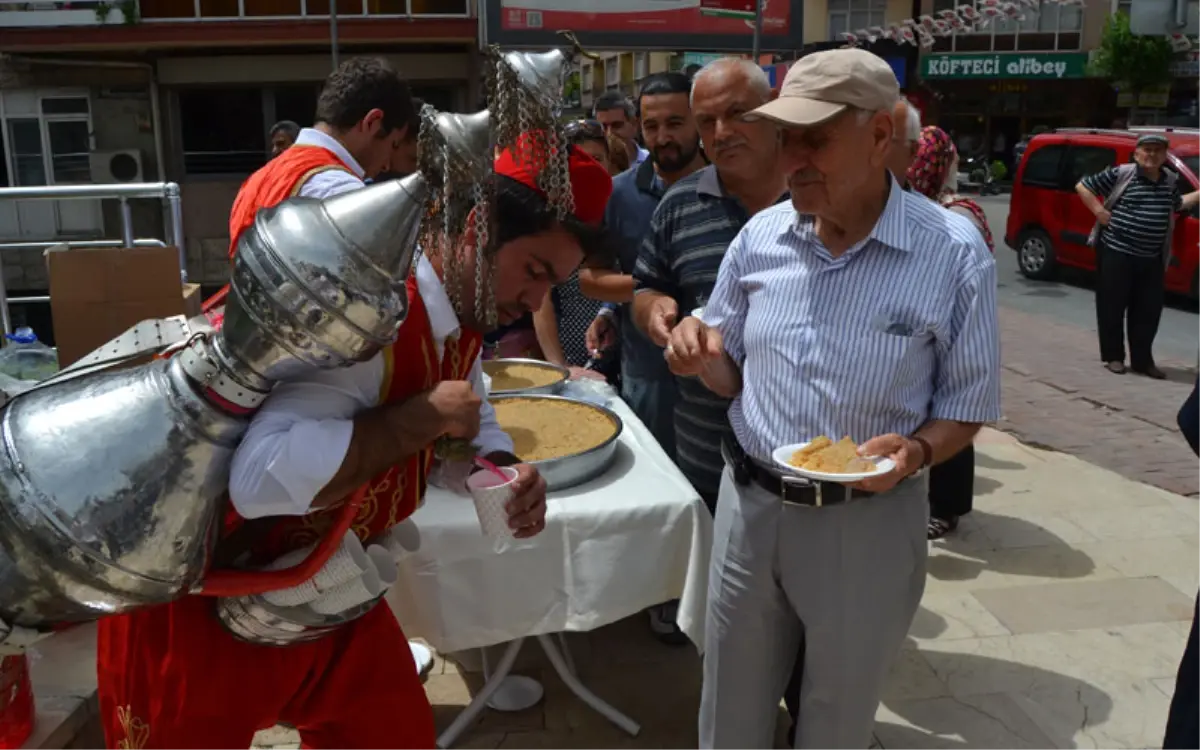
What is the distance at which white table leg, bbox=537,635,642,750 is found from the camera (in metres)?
2.89

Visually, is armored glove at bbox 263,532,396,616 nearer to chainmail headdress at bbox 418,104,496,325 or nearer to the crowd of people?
the crowd of people

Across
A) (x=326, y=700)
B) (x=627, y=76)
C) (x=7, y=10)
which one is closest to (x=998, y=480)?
(x=326, y=700)

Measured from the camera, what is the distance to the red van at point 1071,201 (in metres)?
9.82

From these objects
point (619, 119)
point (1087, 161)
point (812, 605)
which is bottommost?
point (812, 605)

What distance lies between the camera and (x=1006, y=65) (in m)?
30.6

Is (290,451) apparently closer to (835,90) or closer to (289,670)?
(289,670)

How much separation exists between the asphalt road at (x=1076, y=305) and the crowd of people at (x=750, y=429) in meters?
6.81

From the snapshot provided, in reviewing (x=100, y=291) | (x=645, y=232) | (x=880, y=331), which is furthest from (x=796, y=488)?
(x=100, y=291)

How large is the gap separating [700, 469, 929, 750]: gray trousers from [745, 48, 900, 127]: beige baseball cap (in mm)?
766

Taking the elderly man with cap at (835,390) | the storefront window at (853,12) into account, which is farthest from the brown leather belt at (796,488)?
the storefront window at (853,12)

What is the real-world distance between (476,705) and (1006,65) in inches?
1281

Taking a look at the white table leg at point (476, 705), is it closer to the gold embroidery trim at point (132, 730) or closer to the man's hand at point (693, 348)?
the man's hand at point (693, 348)

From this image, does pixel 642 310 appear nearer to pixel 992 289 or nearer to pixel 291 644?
pixel 992 289

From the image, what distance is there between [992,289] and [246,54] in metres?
17.7
